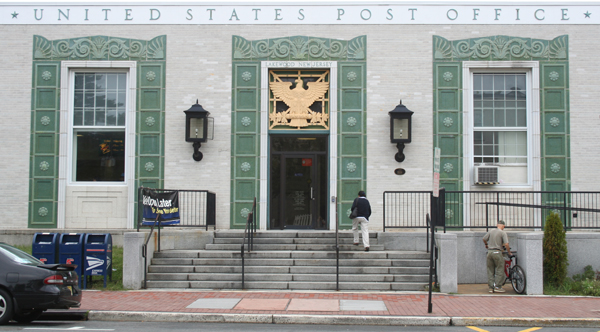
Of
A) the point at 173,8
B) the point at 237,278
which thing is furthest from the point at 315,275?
the point at 173,8

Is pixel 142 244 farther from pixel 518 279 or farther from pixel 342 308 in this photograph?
pixel 518 279

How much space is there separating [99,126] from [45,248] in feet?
15.7

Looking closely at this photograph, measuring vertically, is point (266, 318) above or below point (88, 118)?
below

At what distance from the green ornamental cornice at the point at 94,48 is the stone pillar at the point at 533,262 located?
10.8m

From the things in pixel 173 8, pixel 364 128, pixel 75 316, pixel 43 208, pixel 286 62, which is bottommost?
pixel 75 316

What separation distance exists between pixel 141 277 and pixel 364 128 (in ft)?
23.5

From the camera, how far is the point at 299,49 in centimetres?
1535

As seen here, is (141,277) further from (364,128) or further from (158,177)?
(364,128)

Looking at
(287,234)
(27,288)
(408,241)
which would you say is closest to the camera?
(27,288)

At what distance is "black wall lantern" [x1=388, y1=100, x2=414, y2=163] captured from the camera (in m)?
14.8

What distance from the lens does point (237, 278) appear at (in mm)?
12133

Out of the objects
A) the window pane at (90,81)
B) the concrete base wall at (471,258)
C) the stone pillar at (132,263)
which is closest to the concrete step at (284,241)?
the concrete base wall at (471,258)

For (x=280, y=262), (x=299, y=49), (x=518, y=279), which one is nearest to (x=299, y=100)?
(x=299, y=49)

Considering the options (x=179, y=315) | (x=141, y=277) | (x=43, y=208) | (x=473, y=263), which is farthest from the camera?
(x=43, y=208)
